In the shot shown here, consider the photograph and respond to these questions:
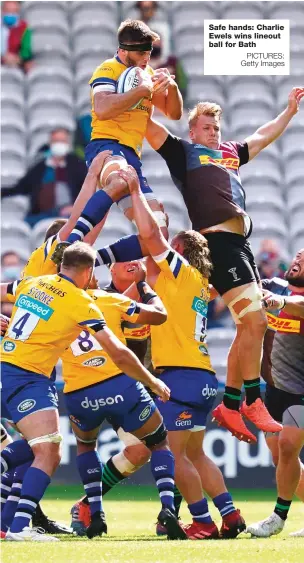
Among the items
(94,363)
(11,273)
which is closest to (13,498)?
(94,363)

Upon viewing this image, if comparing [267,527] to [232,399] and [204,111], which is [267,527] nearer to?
[232,399]

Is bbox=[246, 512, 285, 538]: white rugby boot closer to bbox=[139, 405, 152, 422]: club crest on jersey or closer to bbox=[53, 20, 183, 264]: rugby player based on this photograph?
bbox=[139, 405, 152, 422]: club crest on jersey

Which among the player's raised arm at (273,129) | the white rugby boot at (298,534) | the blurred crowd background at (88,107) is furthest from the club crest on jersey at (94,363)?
the blurred crowd background at (88,107)

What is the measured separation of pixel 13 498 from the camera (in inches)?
296

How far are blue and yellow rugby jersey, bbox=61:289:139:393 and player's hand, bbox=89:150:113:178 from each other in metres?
0.73

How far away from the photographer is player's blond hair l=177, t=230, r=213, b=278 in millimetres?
7379

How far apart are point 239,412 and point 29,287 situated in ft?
5.43

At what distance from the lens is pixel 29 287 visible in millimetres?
6879

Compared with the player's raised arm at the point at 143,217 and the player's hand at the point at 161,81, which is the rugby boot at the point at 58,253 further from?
the player's hand at the point at 161,81

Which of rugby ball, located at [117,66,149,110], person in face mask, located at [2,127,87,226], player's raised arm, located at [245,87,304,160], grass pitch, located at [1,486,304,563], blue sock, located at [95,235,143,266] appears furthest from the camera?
person in face mask, located at [2,127,87,226]

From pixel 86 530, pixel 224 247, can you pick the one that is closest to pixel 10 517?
pixel 86 530

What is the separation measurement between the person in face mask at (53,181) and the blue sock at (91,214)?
5.64 metres

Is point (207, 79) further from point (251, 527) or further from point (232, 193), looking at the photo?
point (251, 527)

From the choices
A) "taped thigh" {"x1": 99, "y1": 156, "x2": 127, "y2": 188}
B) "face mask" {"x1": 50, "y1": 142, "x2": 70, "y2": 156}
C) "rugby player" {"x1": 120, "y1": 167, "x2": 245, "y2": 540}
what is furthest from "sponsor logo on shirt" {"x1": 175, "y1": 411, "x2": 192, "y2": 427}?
"face mask" {"x1": 50, "y1": 142, "x2": 70, "y2": 156}
